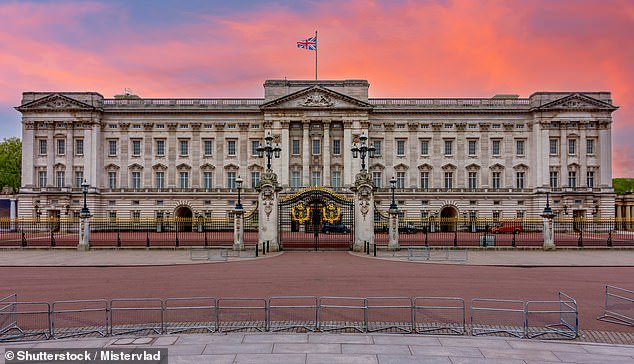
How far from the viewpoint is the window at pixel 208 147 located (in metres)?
64.3

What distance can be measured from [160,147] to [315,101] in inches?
923

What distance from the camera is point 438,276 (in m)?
20.1

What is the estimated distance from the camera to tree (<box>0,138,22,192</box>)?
84.0m

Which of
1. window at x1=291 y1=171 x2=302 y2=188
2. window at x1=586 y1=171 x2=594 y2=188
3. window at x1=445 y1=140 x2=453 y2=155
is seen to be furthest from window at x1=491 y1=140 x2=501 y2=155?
window at x1=291 y1=171 x2=302 y2=188

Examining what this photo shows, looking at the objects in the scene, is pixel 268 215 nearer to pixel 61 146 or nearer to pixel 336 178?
pixel 336 178

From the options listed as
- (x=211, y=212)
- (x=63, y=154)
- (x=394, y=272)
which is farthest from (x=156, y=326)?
(x=63, y=154)

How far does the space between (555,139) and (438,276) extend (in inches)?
2049

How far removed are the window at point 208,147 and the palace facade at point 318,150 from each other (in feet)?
0.67

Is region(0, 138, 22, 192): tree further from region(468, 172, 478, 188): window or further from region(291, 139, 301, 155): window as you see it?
region(468, 172, 478, 188): window

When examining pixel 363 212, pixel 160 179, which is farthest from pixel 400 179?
pixel 160 179

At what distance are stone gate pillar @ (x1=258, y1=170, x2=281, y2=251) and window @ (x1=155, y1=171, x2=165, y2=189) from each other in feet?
121

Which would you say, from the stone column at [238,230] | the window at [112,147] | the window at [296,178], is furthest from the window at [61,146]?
the stone column at [238,230]

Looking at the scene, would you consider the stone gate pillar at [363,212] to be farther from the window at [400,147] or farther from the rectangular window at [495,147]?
the rectangular window at [495,147]

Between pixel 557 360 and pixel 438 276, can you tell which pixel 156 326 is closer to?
pixel 557 360
